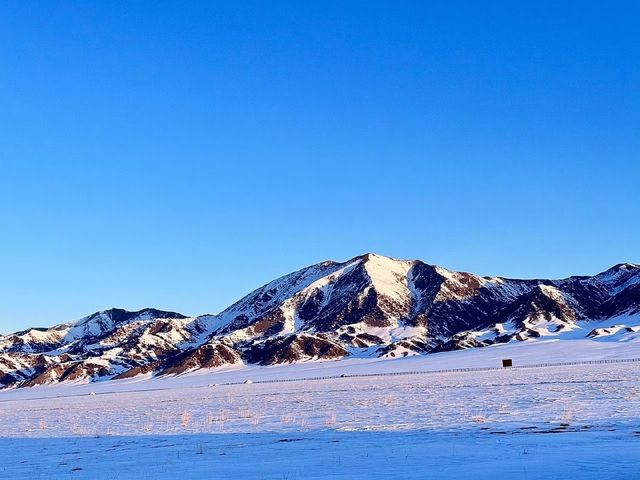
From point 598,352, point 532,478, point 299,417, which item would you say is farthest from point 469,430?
point 598,352

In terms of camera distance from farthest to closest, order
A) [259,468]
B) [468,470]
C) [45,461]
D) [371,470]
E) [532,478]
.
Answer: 1. [45,461]
2. [259,468]
3. [371,470]
4. [468,470]
5. [532,478]

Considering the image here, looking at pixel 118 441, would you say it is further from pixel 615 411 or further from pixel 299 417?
pixel 615 411

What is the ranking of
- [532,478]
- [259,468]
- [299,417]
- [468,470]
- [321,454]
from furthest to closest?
[299,417] → [321,454] → [259,468] → [468,470] → [532,478]

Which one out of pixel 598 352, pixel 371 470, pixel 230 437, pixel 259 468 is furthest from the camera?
pixel 598 352

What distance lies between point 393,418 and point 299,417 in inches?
257

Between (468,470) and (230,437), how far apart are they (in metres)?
15.1

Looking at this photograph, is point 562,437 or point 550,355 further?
point 550,355

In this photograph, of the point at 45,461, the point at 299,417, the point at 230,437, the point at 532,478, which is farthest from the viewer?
the point at 299,417

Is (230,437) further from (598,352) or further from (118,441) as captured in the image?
(598,352)

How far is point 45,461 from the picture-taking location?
24.8 metres

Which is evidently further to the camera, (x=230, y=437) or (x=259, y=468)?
(x=230, y=437)

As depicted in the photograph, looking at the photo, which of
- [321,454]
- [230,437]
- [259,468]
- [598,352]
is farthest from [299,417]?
[598,352]

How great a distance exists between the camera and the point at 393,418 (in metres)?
33.9

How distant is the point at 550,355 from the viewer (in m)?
169
